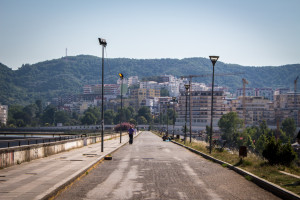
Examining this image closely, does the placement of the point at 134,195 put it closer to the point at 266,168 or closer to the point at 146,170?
the point at 146,170

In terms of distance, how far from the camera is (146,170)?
17.8 metres

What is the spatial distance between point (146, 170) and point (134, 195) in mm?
6521

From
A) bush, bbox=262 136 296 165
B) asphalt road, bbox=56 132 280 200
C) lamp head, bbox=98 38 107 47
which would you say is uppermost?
lamp head, bbox=98 38 107 47

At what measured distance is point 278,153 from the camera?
18.1 m

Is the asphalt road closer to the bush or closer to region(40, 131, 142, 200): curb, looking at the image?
region(40, 131, 142, 200): curb

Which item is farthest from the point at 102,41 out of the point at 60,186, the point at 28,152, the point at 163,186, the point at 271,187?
the point at 271,187

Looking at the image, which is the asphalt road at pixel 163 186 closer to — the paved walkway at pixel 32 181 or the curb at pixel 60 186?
the curb at pixel 60 186

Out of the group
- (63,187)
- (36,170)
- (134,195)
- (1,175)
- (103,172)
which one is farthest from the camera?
(103,172)

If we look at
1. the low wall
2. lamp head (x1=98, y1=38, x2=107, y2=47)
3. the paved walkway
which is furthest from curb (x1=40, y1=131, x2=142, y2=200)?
lamp head (x1=98, y1=38, x2=107, y2=47)

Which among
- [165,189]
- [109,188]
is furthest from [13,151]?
[165,189]

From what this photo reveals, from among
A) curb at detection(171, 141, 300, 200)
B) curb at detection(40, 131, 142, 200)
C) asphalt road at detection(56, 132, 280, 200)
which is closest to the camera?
curb at detection(40, 131, 142, 200)

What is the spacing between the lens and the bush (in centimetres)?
1805

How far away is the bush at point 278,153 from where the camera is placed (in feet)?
59.2

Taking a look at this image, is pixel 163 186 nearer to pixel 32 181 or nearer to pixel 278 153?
pixel 32 181
